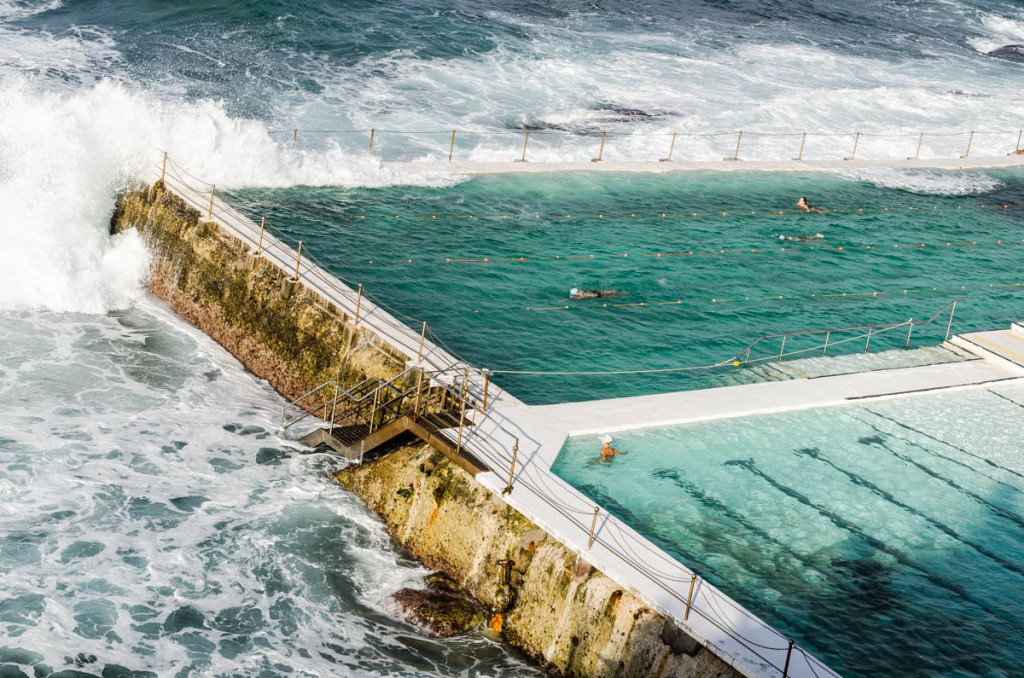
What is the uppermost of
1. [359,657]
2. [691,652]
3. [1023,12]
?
[1023,12]

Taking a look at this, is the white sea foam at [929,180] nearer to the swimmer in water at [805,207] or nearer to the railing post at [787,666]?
the swimmer in water at [805,207]

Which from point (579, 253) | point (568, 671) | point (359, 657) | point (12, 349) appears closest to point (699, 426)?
point (568, 671)

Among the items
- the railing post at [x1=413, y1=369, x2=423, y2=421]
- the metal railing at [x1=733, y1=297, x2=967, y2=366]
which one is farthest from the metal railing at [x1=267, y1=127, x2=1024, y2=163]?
the railing post at [x1=413, y1=369, x2=423, y2=421]

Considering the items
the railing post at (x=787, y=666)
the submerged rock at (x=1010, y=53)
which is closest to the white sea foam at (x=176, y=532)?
the railing post at (x=787, y=666)

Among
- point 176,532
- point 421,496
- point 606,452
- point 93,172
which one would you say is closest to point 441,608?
point 421,496

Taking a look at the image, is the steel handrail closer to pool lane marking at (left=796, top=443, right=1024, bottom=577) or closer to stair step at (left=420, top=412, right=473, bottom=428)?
stair step at (left=420, top=412, right=473, bottom=428)

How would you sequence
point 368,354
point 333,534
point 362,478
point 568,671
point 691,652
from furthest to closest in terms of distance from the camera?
point 368,354 < point 362,478 < point 333,534 < point 568,671 < point 691,652

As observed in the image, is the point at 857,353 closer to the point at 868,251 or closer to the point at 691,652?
the point at 868,251
